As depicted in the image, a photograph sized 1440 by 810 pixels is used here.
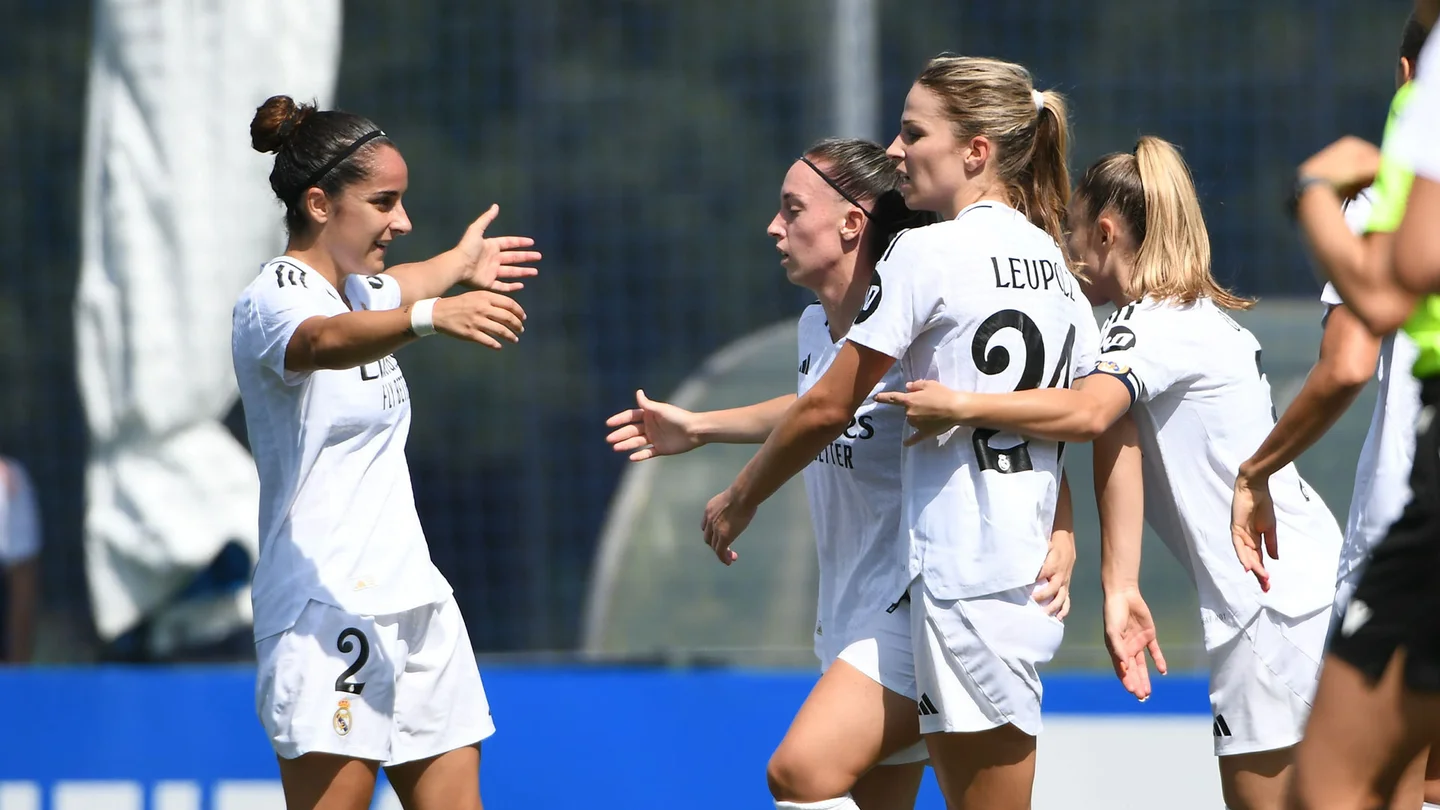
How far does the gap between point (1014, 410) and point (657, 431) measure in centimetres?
99

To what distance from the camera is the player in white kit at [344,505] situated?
10.4ft

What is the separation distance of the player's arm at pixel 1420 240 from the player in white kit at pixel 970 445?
2.83ft

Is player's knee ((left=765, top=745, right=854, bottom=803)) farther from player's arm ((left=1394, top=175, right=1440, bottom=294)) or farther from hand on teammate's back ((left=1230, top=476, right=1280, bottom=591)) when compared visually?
player's arm ((left=1394, top=175, right=1440, bottom=294))

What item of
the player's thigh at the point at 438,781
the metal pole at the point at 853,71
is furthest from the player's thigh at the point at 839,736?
the metal pole at the point at 853,71

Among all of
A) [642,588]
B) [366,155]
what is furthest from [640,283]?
[366,155]

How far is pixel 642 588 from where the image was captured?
5848mm

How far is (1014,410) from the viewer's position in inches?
115

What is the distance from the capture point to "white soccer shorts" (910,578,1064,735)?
296cm

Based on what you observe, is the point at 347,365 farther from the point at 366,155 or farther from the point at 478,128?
the point at 478,128

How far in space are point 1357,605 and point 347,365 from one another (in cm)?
175

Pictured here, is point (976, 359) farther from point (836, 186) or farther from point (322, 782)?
point (322, 782)

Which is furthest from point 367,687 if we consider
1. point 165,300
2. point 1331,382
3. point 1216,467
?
point 165,300

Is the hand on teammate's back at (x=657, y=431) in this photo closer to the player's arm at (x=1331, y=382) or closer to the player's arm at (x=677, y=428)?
the player's arm at (x=677, y=428)

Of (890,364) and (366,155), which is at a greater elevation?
(366,155)
